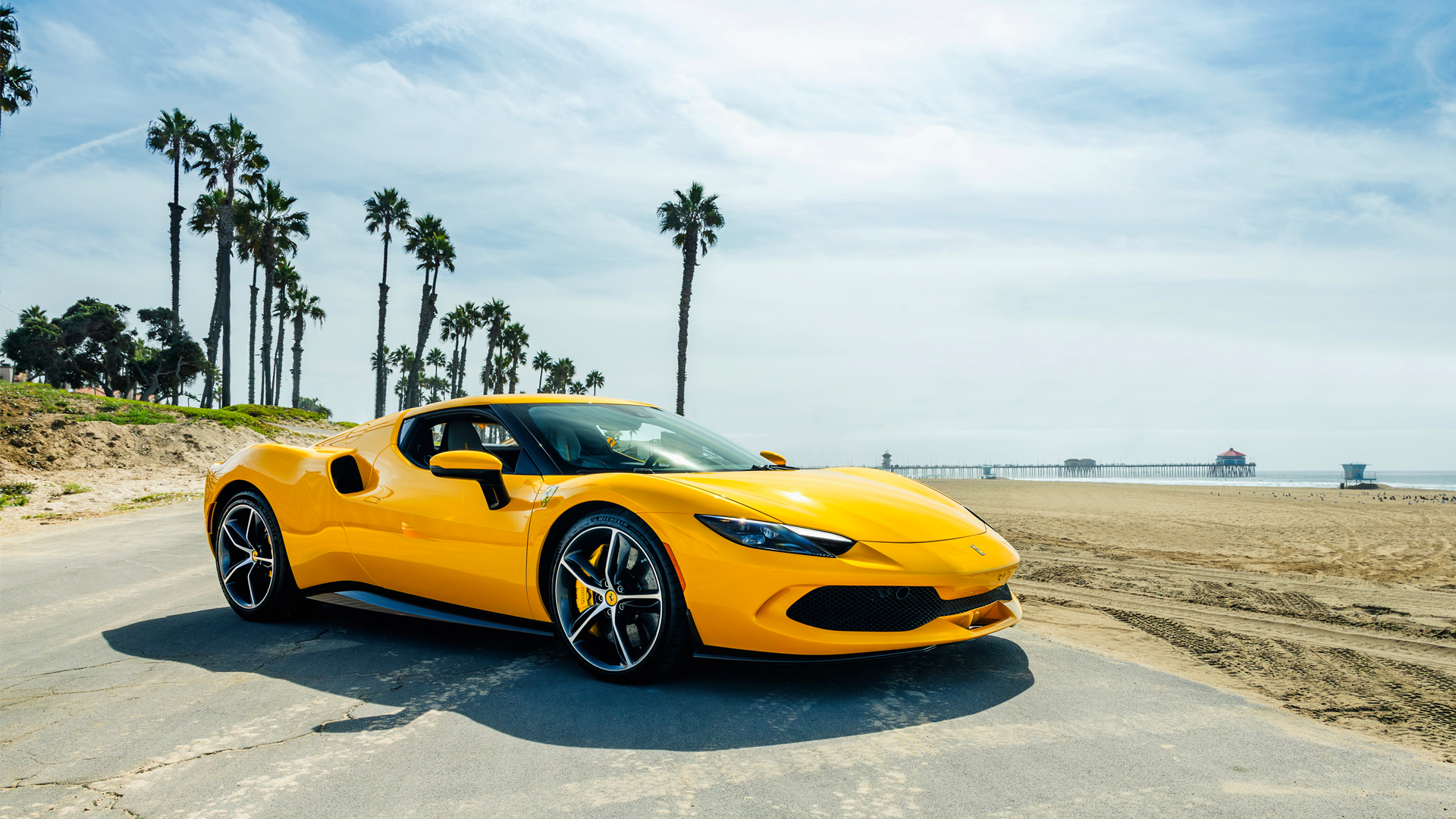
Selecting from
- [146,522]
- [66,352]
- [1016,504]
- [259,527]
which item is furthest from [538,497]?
[66,352]

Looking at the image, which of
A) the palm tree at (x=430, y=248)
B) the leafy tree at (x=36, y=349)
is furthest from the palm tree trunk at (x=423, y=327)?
the leafy tree at (x=36, y=349)

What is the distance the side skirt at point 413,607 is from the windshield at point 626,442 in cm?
77

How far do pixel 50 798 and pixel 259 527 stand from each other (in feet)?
9.11

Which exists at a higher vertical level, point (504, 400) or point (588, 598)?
point (504, 400)

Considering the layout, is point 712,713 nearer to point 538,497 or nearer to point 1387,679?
point 538,497

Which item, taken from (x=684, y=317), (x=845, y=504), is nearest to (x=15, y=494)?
(x=845, y=504)

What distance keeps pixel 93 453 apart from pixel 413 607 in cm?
1827

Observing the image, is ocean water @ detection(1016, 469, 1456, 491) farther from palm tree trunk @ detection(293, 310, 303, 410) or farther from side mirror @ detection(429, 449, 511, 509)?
palm tree trunk @ detection(293, 310, 303, 410)

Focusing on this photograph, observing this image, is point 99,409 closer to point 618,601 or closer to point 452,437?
point 452,437

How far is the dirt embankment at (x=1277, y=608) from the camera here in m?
3.72

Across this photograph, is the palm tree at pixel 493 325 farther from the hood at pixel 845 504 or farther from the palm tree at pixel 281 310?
the hood at pixel 845 504

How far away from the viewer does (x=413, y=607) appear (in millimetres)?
4293

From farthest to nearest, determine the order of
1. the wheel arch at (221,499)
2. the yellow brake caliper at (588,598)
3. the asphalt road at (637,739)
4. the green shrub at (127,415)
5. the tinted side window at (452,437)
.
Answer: the green shrub at (127,415) < the wheel arch at (221,499) < the tinted side window at (452,437) < the yellow brake caliper at (588,598) < the asphalt road at (637,739)

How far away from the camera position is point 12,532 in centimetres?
988
